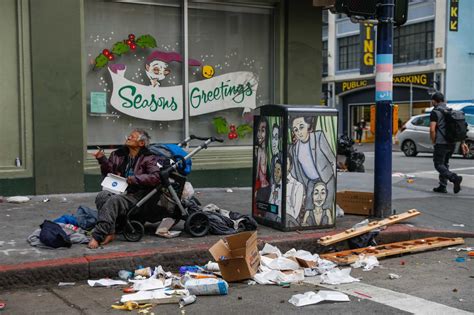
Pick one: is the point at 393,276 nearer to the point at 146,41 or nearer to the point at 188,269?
the point at 188,269

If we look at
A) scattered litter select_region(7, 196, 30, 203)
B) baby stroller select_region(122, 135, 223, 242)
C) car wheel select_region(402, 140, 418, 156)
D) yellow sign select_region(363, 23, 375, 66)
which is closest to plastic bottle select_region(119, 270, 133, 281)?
baby stroller select_region(122, 135, 223, 242)

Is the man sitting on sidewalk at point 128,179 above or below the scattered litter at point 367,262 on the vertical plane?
above

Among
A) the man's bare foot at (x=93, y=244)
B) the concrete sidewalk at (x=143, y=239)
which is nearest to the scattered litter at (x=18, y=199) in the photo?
the concrete sidewalk at (x=143, y=239)

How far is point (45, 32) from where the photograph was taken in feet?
30.5

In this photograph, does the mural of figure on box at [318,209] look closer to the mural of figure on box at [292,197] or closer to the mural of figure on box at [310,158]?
the mural of figure on box at [310,158]

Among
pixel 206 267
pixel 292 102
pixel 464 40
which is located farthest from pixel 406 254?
pixel 464 40

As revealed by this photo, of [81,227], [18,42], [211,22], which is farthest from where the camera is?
[211,22]

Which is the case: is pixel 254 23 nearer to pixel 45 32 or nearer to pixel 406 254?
pixel 45 32

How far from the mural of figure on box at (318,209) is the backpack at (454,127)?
4313 millimetres

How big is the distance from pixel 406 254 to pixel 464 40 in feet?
97.7

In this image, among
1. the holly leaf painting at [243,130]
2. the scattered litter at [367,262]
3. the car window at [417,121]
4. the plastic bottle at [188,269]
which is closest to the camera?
the plastic bottle at [188,269]

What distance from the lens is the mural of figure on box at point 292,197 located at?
7.18m

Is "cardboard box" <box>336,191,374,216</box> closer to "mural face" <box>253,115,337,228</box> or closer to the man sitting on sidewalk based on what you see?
"mural face" <box>253,115,337,228</box>

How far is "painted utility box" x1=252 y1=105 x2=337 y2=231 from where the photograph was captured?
718 cm
